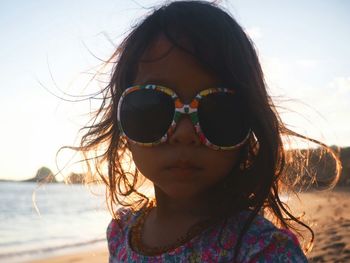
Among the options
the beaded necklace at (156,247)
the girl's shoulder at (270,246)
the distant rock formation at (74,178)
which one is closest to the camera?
the girl's shoulder at (270,246)

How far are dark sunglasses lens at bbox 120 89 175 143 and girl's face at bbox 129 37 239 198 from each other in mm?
53

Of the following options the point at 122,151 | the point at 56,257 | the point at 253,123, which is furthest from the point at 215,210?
the point at 56,257

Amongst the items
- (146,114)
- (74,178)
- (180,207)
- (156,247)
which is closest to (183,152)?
(146,114)

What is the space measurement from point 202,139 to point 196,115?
11 cm

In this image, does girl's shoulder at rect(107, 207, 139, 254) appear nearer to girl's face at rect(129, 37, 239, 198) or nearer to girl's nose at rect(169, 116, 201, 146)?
girl's face at rect(129, 37, 239, 198)

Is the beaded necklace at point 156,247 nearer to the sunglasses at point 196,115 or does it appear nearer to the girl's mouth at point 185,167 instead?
the girl's mouth at point 185,167

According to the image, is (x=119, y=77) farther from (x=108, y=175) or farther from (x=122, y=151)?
(x=108, y=175)

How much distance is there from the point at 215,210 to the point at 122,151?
0.86 metres

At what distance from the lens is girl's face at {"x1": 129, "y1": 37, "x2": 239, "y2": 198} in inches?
69.9

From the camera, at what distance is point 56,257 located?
816 centimetres

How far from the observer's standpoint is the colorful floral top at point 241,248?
164 centimetres

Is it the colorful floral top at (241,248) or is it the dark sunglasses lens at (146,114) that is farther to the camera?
the dark sunglasses lens at (146,114)

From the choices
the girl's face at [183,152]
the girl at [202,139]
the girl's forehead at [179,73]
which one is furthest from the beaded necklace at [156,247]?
the girl's forehead at [179,73]

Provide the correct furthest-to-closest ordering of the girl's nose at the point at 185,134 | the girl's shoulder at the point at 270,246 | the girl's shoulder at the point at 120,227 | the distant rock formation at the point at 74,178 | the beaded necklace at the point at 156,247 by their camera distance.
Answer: the distant rock formation at the point at 74,178, the girl's shoulder at the point at 120,227, the beaded necklace at the point at 156,247, the girl's nose at the point at 185,134, the girl's shoulder at the point at 270,246
